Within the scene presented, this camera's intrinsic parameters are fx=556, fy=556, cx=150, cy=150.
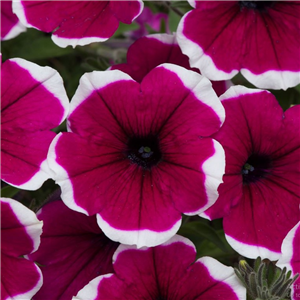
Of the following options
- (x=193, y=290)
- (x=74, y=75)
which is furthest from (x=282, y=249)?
(x=74, y=75)

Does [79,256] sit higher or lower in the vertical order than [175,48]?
lower

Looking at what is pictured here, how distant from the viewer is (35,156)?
109 cm

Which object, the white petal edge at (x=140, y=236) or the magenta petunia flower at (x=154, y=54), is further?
the magenta petunia flower at (x=154, y=54)

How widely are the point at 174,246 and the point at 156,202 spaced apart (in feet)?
0.31

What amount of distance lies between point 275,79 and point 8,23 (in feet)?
2.04

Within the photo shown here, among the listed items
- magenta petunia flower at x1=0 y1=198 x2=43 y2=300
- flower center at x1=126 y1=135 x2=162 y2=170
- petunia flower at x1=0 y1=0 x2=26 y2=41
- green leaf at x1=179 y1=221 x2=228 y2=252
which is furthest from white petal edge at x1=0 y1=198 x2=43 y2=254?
petunia flower at x1=0 y1=0 x2=26 y2=41

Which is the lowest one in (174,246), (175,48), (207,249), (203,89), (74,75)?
(174,246)

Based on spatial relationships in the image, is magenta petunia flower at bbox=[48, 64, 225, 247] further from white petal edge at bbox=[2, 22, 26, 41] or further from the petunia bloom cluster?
white petal edge at bbox=[2, 22, 26, 41]

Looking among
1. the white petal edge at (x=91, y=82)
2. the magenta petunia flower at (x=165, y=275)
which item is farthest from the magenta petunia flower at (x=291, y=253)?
Answer: the white petal edge at (x=91, y=82)

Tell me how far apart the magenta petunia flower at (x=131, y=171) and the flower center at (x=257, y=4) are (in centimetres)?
29

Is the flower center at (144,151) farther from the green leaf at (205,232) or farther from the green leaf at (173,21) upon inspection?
the green leaf at (173,21)

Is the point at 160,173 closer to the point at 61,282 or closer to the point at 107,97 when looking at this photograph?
the point at 107,97

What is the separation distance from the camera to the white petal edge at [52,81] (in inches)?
43.4

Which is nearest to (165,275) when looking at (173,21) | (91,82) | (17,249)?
(17,249)
